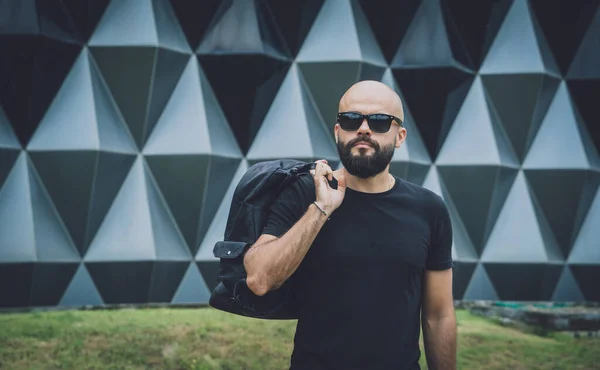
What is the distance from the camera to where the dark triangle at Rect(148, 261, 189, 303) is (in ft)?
42.7

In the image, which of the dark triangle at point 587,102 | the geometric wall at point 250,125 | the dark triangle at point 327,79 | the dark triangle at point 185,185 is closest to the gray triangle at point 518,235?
the geometric wall at point 250,125

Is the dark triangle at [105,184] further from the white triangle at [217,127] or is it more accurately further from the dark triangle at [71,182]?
the white triangle at [217,127]

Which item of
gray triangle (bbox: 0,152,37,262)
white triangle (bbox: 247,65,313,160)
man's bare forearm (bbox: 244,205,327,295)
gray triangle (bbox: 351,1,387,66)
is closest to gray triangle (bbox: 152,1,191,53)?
white triangle (bbox: 247,65,313,160)

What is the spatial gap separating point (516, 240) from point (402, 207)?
1209 centimetres

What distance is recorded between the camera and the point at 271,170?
10.5ft

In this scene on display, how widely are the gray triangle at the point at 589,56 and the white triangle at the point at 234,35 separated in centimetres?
707

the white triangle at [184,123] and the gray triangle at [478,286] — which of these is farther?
the gray triangle at [478,286]

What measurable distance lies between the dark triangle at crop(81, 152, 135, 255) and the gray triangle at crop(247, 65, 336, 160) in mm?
2557

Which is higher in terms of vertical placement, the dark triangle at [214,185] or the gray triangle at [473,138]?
the gray triangle at [473,138]

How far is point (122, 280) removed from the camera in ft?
42.1

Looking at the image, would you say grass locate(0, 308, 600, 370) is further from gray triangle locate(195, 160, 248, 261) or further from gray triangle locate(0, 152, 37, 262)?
gray triangle locate(195, 160, 248, 261)

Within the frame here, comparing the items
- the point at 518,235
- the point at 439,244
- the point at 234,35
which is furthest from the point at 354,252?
the point at 518,235

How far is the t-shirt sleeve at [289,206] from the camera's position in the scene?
3100 millimetres

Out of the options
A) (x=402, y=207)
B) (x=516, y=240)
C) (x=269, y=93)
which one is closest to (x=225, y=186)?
(x=269, y=93)
